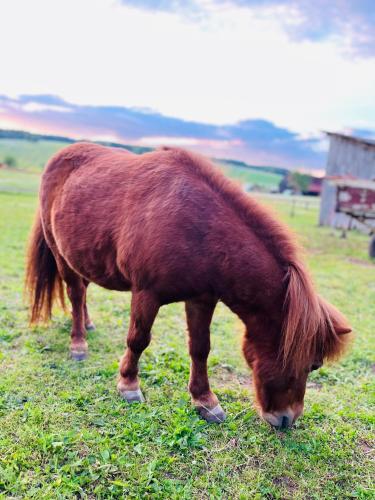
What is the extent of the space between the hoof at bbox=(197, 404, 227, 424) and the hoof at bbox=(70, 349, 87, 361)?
4.62 ft

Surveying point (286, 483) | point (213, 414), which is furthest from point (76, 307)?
point (286, 483)

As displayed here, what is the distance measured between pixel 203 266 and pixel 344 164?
16.9 meters

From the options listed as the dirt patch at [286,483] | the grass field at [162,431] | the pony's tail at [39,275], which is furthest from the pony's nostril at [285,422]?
the pony's tail at [39,275]

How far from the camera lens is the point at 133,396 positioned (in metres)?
3.31

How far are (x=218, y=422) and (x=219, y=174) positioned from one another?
194 centimetres

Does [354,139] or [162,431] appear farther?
[354,139]

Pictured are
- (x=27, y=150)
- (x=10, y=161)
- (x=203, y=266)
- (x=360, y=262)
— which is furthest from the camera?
(x=27, y=150)

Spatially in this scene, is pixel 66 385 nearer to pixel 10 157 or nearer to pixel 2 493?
pixel 2 493

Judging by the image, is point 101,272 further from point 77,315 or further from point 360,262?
point 360,262

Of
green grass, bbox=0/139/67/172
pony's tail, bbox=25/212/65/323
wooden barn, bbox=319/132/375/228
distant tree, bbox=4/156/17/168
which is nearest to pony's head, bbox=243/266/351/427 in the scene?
pony's tail, bbox=25/212/65/323

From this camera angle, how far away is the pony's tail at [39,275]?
4383mm

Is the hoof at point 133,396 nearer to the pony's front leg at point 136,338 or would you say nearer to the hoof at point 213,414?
the pony's front leg at point 136,338

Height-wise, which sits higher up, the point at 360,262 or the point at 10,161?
the point at 10,161

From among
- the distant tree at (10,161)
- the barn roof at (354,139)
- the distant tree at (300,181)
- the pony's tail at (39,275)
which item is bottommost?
the pony's tail at (39,275)
